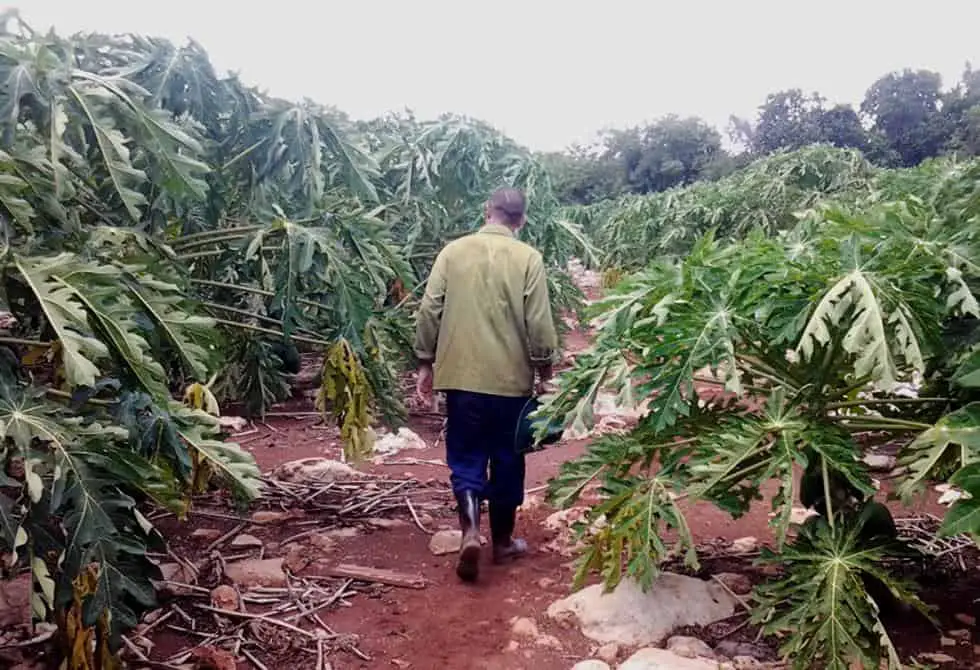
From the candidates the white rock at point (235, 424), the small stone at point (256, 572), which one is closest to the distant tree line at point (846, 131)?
the white rock at point (235, 424)

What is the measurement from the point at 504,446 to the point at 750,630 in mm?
1300

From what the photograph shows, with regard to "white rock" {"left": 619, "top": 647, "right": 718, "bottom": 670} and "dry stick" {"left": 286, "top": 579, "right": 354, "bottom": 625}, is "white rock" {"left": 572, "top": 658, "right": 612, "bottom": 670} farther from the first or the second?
"dry stick" {"left": 286, "top": 579, "right": 354, "bottom": 625}

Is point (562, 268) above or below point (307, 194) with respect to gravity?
below

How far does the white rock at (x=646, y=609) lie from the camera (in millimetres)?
2953

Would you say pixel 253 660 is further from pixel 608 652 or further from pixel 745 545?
pixel 745 545

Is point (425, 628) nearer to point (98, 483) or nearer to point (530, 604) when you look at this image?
point (530, 604)

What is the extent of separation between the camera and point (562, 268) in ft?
28.6

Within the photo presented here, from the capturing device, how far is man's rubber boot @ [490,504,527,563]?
12.4 feet

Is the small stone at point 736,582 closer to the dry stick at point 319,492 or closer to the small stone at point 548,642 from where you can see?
the small stone at point 548,642

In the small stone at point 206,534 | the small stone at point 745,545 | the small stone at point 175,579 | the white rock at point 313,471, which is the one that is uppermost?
the small stone at point 175,579

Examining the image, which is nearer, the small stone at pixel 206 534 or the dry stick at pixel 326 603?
the dry stick at pixel 326 603

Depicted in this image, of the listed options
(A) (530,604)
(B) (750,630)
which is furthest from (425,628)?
(B) (750,630)

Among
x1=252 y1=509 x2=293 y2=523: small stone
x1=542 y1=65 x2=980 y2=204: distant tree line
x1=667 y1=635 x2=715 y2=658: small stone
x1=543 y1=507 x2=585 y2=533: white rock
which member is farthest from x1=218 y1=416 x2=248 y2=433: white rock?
A: x1=542 y1=65 x2=980 y2=204: distant tree line

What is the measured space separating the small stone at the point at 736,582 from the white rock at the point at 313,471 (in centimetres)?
241
